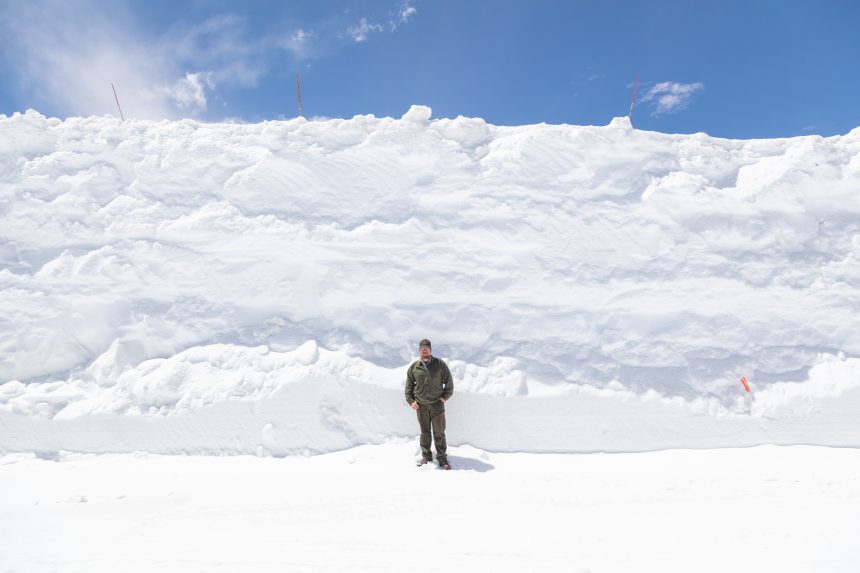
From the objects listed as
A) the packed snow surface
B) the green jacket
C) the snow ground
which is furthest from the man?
the packed snow surface

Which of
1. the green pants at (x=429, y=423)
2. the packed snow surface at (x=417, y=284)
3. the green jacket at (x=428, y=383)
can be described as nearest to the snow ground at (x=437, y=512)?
the green pants at (x=429, y=423)

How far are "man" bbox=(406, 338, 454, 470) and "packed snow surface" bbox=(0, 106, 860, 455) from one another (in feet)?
2.07

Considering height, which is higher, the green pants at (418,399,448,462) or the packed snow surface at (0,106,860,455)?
the packed snow surface at (0,106,860,455)

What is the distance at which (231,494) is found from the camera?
16.7 feet

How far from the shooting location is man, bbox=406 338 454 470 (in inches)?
222

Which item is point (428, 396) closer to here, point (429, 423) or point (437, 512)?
point (429, 423)

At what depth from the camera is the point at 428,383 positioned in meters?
5.63

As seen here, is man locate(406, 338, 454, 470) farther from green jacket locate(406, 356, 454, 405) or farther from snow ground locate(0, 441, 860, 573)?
snow ground locate(0, 441, 860, 573)

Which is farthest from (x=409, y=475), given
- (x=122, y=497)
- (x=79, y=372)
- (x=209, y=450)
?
(x=79, y=372)

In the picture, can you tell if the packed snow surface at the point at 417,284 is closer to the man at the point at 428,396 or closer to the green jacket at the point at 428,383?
the man at the point at 428,396

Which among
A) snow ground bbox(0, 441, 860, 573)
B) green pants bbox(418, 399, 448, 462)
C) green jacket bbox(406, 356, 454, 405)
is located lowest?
snow ground bbox(0, 441, 860, 573)

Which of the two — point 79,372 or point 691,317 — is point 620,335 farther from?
point 79,372

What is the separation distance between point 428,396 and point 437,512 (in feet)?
4.61

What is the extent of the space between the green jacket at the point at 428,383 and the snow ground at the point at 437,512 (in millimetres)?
817
